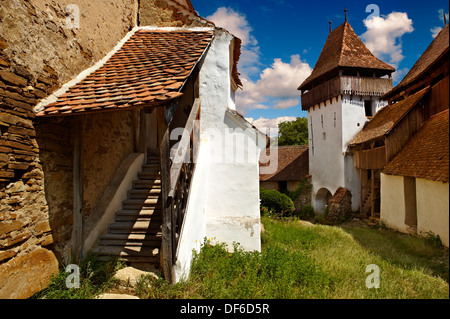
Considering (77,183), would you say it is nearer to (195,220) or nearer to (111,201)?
(111,201)

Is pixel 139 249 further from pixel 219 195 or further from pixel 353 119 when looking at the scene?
pixel 353 119

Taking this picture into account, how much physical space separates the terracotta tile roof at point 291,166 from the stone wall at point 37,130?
17.2 metres

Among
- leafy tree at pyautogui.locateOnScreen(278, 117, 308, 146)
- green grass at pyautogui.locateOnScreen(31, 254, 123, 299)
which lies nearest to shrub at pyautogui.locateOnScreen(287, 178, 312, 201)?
leafy tree at pyautogui.locateOnScreen(278, 117, 308, 146)

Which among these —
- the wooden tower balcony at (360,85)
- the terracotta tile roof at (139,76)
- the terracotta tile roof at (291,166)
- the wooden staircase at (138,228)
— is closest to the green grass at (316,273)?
the wooden staircase at (138,228)

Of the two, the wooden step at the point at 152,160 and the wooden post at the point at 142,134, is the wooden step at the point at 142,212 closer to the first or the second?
the wooden step at the point at 152,160

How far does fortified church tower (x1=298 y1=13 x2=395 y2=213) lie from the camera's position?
53.9 ft

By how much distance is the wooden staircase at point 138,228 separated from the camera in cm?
415

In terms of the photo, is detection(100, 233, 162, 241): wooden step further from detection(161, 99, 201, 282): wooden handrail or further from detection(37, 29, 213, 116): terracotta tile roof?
detection(37, 29, 213, 116): terracotta tile roof

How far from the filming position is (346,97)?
671 inches

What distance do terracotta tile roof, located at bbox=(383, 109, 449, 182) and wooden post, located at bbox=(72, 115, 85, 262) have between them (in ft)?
14.5

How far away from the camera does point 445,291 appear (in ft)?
4.04

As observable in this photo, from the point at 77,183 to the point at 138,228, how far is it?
1.33m

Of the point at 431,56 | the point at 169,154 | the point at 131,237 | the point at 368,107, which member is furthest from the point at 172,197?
the point at 368,107
